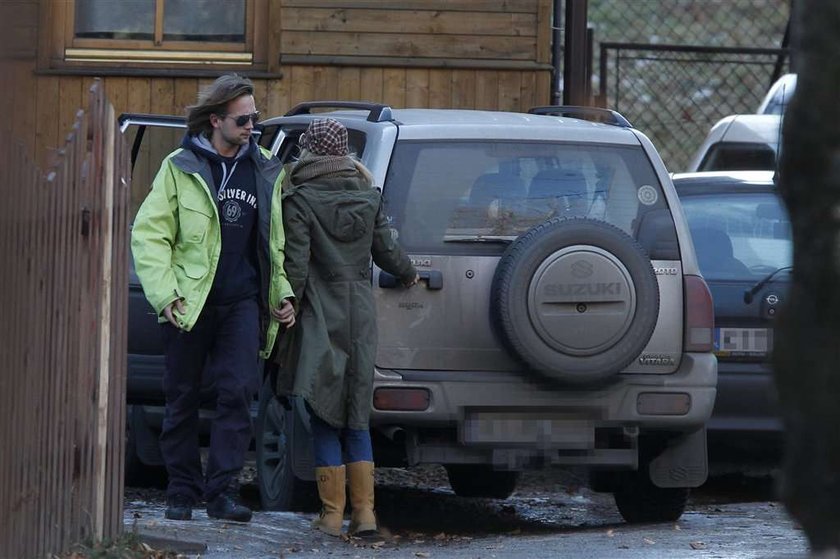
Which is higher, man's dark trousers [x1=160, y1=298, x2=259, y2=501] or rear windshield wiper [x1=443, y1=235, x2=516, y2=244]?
rear windshield wiper [x1=443, y1=235, x2=516, y2=244]

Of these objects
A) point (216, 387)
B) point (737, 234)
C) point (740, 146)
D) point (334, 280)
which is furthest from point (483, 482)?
point (740, 146)

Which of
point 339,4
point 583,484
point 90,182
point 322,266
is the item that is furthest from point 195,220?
point 339,4

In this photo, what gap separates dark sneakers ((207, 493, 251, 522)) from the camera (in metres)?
6.53

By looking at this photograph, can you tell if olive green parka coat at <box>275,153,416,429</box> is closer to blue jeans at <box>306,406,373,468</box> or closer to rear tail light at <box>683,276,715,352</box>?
blue jeans at <box>306,406,373,468</box>

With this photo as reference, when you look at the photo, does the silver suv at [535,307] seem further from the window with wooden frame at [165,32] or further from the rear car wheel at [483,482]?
the window with wooden frame at [165,32]

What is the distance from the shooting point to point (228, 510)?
257 inches

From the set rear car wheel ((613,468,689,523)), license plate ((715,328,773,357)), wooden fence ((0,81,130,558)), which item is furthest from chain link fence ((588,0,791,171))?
wooden fence ((0,81,130,558))

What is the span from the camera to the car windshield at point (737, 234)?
26.0 ft

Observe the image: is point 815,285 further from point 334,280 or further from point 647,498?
point 647,498

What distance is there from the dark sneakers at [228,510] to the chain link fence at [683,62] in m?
8.74

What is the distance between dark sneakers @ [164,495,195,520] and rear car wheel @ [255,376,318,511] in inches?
19.0

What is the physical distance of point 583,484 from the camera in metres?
9.01

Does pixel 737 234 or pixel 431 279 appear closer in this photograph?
pixel 431 279

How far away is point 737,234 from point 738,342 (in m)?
0.75
